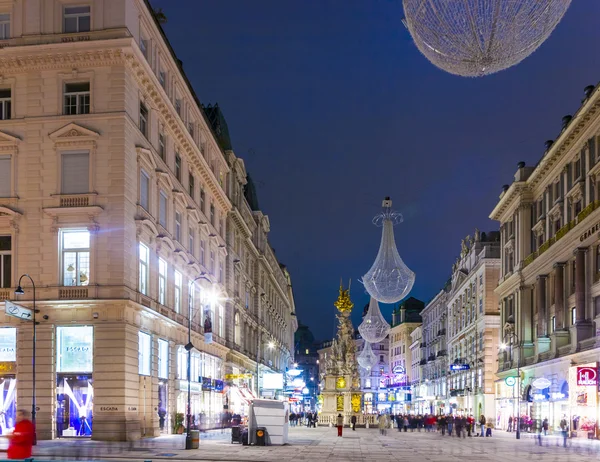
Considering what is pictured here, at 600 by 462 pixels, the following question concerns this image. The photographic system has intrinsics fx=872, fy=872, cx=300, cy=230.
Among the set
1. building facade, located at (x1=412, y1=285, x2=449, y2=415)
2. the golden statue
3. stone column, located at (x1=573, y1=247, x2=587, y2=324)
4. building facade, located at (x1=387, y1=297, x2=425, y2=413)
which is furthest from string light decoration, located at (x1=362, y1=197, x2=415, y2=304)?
building facade, located at (x1=387, y1=297, x2=425, y2=413)

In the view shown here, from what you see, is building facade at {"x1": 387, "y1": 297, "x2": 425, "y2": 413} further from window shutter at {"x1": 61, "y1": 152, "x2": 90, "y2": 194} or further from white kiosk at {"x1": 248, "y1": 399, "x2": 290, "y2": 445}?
window shutter at {"x1": 61, "y1": 152, "x2": 90, "y2": 194}

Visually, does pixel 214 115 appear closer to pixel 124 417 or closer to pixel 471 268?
pixel 471 268

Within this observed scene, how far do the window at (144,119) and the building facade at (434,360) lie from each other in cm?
8401

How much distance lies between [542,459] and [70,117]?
2756 centimetres

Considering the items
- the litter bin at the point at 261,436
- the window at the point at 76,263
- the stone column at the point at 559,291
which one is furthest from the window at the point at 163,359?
the stone column at the point at 559,291

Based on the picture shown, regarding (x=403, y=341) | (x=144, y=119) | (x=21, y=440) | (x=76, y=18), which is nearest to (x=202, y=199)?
(x=144, y=119)

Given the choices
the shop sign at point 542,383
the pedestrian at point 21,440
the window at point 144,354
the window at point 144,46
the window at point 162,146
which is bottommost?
the shop sign at point 542,383

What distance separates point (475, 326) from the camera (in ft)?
322

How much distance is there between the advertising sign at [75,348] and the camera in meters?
42.7

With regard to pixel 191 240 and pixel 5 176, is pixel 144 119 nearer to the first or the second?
pixel 5 176

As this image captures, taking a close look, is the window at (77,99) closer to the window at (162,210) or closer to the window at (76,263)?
the window at (76,263)

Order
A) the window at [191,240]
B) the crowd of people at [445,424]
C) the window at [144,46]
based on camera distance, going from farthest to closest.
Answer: the crowd of people at [445,424] → the window at [191,240] → the window at [144,46]

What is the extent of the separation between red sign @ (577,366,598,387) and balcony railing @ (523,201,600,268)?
10.2m

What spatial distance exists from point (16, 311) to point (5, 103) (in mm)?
12740
